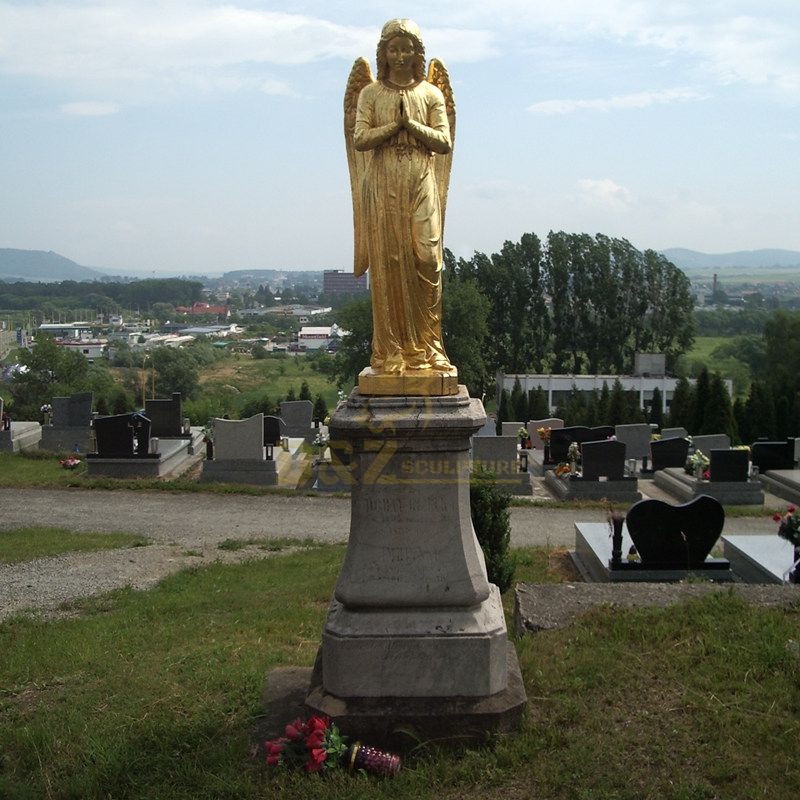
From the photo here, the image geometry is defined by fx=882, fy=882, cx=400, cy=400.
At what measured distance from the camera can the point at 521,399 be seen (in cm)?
2805

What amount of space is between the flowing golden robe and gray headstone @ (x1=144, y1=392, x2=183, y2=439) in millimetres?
15765

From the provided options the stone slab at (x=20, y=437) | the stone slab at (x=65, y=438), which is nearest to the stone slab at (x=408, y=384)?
the stone slab at (x=65, y=438)

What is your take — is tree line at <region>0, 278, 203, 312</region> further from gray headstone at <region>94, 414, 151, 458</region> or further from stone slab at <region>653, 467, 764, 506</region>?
stone slab at <region>653, 467, 764, 506</region>

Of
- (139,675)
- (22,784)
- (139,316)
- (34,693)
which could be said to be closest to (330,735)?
(22,784)

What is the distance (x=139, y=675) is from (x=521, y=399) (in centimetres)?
2240

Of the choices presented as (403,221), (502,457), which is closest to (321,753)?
(403,221)

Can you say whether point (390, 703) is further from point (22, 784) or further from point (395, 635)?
point (22, 784)

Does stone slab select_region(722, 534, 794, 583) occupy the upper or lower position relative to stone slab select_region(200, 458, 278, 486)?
upper

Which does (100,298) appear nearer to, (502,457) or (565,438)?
(565,438)

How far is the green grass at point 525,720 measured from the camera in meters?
4.71

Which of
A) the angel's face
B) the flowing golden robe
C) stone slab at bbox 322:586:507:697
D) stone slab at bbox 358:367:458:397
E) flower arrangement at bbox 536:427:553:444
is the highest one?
the angel's face

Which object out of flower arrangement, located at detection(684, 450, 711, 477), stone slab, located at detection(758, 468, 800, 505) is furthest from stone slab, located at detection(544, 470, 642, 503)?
stone slab, located at detection(758, 468, 800, 505)

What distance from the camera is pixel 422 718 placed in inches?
204

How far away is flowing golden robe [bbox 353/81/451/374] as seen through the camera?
5375 millimetres
